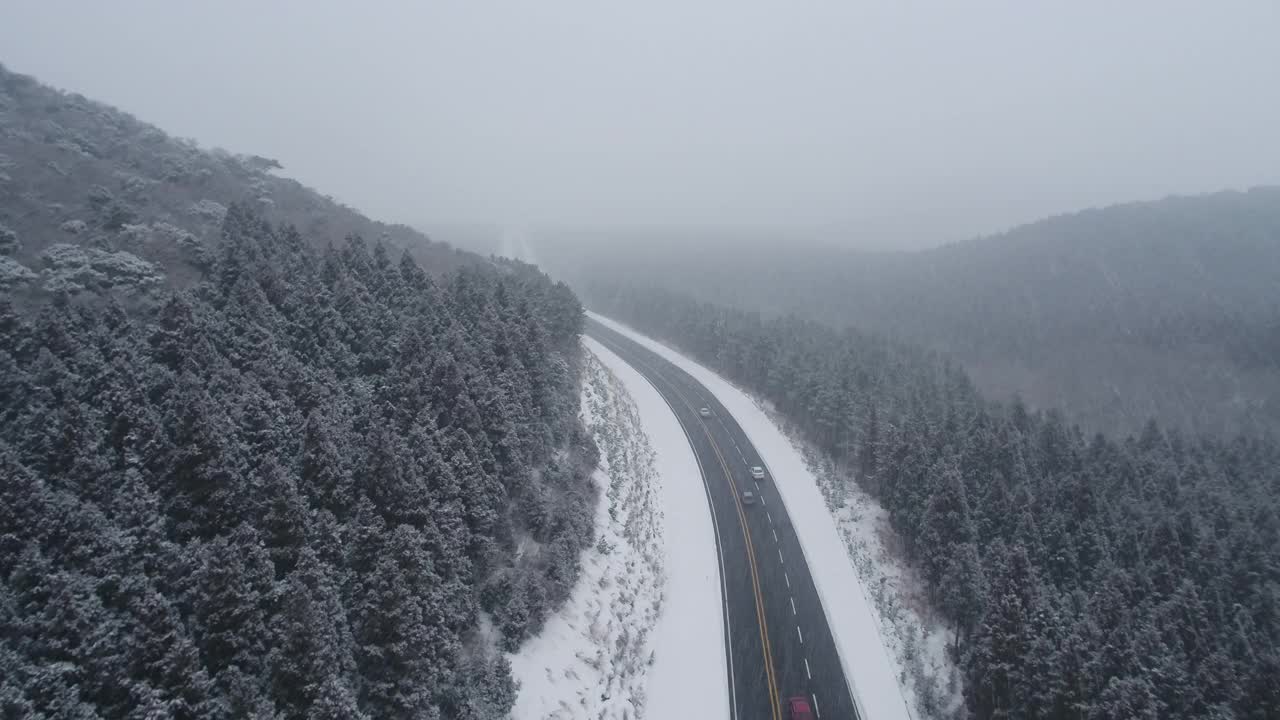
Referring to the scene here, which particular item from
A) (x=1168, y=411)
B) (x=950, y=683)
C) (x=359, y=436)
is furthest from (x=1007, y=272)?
(x=359, y=436)

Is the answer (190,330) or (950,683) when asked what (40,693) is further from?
(950,683)

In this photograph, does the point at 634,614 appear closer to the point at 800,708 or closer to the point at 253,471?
the point at 800,708

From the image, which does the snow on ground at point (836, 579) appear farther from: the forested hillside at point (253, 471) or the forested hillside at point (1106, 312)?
the forested hillside at point (1106, 312)

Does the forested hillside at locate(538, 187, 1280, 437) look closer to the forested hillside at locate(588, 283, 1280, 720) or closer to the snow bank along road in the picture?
the forested hillside at locate(588, 283, 1280, 720)

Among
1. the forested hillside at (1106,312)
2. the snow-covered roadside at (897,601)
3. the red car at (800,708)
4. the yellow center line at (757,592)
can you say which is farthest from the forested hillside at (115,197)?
the forested hillside at (1106,312)

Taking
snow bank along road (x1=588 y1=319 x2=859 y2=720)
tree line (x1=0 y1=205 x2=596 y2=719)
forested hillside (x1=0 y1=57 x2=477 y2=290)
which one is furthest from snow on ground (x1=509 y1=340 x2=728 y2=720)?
forested hillside (x1=0 y1=57 x2=477 y2=290)
